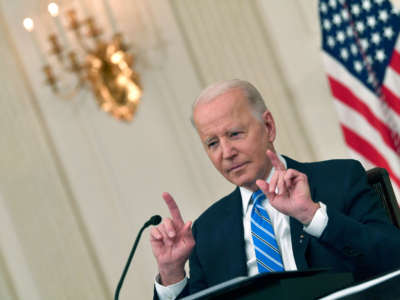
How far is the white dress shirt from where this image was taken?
7.12 ft

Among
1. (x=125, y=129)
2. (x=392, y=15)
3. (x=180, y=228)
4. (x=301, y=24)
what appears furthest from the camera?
(x=125, y=129)

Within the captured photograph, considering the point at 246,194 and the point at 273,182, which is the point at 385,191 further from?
the point at 273,182

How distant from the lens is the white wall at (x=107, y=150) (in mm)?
5742

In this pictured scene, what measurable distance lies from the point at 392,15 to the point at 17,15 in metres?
3.16

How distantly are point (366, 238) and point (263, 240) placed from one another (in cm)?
49

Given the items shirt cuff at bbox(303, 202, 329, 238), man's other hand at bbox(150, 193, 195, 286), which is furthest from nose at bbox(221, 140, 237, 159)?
shirt cuff at bbox(303, 202, 329, 238)

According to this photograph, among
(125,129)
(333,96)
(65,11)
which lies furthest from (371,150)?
(65,11)

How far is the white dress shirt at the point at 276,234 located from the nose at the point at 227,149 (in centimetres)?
19

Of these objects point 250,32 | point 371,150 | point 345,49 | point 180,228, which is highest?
point 250,32

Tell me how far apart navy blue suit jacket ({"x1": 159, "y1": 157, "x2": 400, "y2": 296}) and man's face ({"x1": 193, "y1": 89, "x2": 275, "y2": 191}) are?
0.18 meters

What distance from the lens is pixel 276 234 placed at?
2613 millimetres

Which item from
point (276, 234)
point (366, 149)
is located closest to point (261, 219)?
point (276, 234)

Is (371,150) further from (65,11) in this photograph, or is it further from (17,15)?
(17,15)

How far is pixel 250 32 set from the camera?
5664 millimetres
